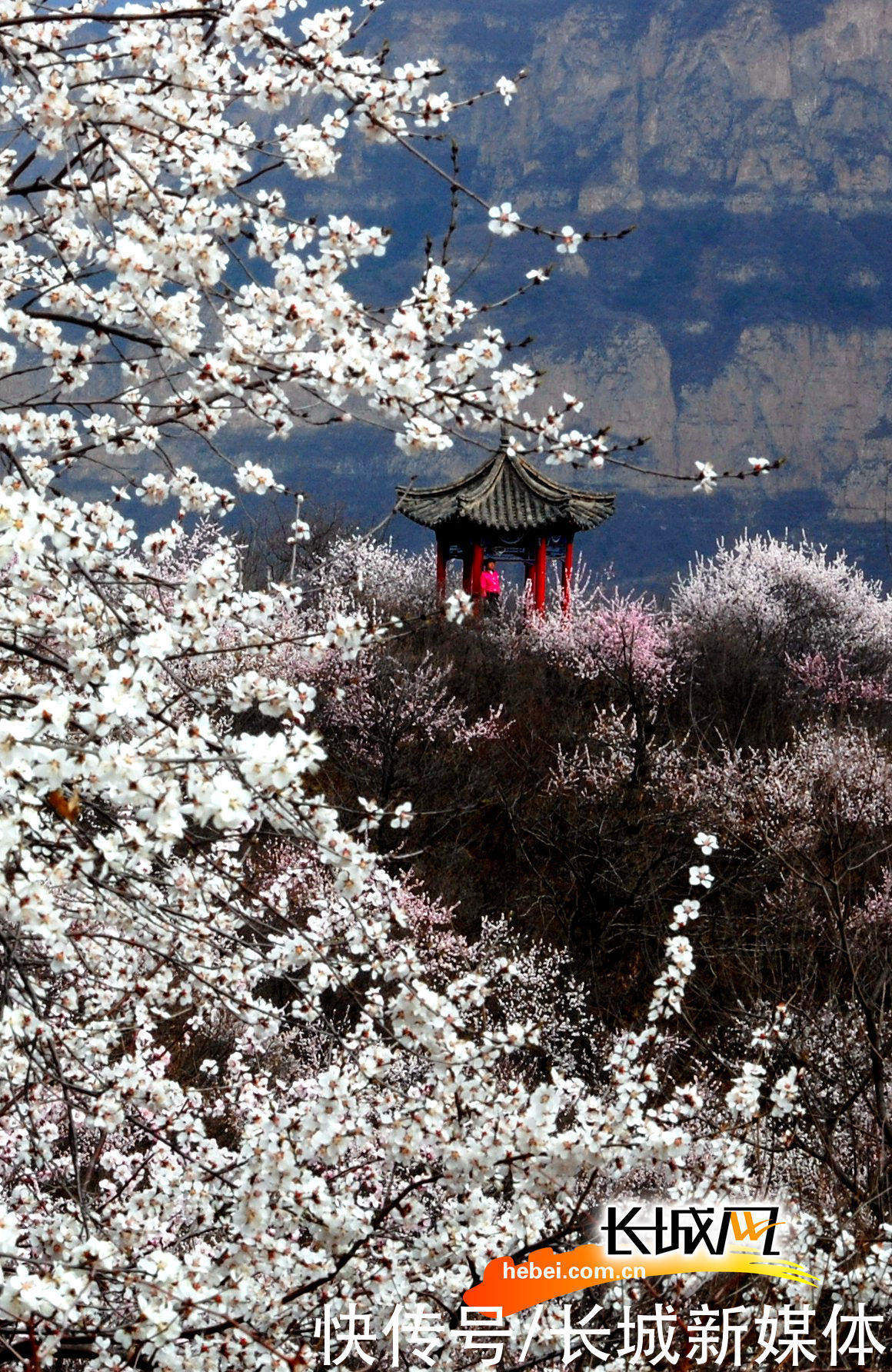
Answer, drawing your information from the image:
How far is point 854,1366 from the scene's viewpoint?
3893 mm

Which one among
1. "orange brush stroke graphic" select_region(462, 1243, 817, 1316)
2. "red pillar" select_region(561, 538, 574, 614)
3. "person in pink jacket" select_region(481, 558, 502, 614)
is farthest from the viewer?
"red pillar" select_region(561, 538, 574, 614)

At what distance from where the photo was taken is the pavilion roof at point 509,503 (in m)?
26.2

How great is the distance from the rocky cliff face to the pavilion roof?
316ft

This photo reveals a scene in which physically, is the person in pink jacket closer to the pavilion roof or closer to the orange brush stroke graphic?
the pavilion roof

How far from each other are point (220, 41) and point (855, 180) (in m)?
147

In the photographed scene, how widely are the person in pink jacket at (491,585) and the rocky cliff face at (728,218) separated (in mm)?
96966

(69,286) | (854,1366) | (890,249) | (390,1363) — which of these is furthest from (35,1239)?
(890,249)

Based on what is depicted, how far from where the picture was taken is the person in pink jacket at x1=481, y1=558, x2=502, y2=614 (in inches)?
1018

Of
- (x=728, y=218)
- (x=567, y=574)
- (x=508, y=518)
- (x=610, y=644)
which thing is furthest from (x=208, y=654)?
(x=728, y=218)

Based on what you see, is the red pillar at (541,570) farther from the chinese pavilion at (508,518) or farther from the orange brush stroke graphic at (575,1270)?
the orange brush stroke graphic at (575,1270)

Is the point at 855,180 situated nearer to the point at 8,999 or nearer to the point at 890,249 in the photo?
the point at 890,249
